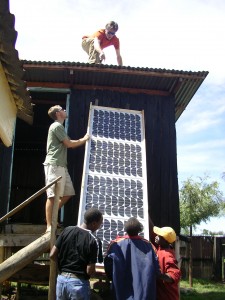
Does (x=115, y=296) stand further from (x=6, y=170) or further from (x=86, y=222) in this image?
(x=6, y=170)

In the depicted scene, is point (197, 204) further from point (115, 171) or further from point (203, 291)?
point (115, 171)

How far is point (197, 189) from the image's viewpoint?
22.7 m

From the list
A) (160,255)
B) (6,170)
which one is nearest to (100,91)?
(6,170)

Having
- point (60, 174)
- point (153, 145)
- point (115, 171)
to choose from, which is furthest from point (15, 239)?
point (153, 145)

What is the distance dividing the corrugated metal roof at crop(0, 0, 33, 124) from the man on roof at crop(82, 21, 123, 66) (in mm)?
3868

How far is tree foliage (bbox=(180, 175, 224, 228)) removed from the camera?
870 inches

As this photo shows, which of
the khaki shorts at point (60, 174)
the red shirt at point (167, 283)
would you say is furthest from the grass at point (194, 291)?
the red shirt at point (167, 283)

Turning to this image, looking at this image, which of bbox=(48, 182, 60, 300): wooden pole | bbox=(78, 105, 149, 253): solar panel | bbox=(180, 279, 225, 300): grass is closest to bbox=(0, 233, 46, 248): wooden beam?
bbox=(78, 105, 149, 253): solar panel

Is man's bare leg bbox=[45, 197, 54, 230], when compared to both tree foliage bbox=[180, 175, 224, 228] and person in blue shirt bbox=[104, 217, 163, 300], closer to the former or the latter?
person in blue shirt bbox=[104, 217, 163, 300]

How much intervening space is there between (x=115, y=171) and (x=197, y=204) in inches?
628

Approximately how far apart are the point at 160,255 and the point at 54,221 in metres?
1.76

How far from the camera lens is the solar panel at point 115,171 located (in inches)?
268

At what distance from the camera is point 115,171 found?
7.50 meters

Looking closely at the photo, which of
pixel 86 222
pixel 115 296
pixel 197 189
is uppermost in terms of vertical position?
pixel 197 189
